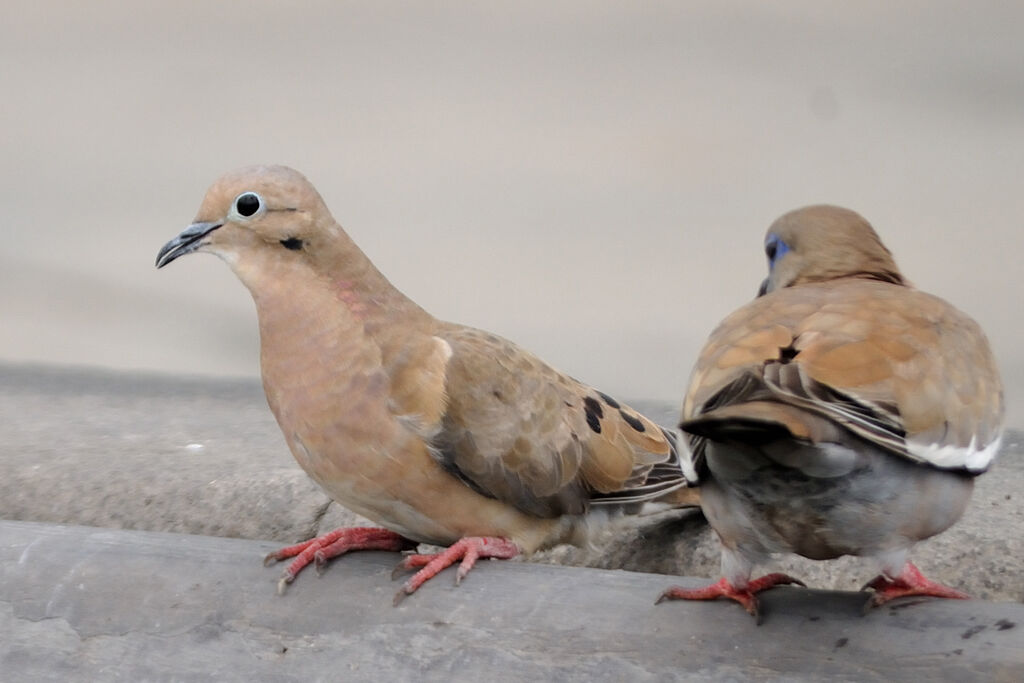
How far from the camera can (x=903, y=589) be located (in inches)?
80.4

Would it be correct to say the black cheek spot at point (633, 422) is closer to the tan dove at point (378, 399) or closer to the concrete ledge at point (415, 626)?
the tan dove at point (378, 399)

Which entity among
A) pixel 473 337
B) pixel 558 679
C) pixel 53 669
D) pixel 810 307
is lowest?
pixel 53 669

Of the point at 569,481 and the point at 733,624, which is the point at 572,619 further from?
the point at 569,481

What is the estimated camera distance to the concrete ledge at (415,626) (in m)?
1.94

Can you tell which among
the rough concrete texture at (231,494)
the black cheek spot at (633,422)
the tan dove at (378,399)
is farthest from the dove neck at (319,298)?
the rough concrete texture at (231,494)

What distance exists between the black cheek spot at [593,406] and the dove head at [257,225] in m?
0.57

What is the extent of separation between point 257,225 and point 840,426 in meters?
1.10

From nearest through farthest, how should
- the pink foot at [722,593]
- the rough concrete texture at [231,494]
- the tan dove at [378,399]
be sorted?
the pink foot at [722,593] < the tan dove at [378,399] < the rough concrete texture at [231,494]

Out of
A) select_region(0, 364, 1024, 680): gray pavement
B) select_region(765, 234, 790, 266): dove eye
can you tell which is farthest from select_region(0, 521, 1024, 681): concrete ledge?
select_region(765, 234, 790, 266): dove eye

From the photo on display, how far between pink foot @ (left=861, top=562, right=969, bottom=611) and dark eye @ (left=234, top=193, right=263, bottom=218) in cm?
117

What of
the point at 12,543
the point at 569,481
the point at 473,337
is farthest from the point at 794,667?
the point at 12,543

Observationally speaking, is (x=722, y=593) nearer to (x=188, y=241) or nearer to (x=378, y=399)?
(x=378, y=399)

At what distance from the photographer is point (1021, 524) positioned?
2715 mm

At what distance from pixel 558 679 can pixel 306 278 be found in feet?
2.72
